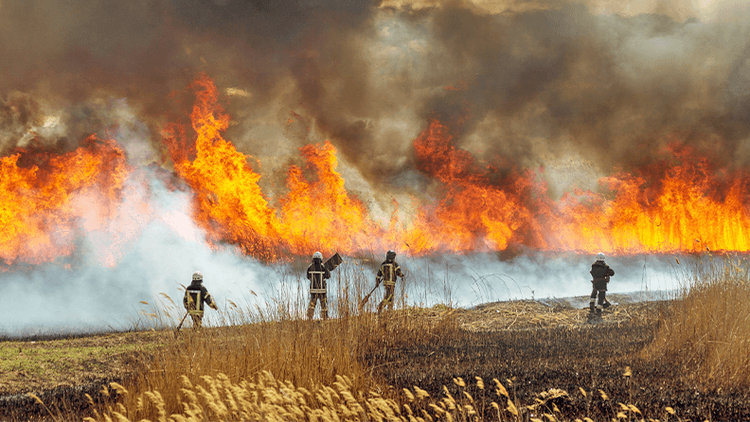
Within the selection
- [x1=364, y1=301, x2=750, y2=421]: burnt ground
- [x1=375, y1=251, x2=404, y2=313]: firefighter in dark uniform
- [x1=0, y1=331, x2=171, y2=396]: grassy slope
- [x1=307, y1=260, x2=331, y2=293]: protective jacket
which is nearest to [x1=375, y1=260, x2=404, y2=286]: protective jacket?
[x1=375, y1=251, x2=404, y2=313]: firefighter in dark uniform

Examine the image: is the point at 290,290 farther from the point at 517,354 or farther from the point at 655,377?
the point at 655,377

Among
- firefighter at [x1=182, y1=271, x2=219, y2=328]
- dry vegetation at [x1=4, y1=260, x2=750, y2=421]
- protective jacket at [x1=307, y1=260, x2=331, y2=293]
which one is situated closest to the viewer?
dry vegetation at [x1=4, y1=260, x2=750, y2=421]

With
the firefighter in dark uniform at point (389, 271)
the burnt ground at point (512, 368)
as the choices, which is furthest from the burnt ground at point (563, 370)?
the firefighter in dark uniform at point (389, 271)

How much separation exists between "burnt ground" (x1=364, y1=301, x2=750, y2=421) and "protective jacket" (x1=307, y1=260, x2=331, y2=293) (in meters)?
3.56

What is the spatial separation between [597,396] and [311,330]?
3696mm

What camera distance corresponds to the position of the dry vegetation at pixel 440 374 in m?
5.45

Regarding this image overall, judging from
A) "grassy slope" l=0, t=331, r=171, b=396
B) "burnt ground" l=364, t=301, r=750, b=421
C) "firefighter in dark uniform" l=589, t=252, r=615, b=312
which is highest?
"firefighter in dark uniform" l=589, t=252, r=615, b=312

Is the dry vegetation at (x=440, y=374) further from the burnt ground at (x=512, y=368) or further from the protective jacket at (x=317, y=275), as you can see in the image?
the protective jacket at (x=317, y=275)

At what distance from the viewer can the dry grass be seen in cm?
685

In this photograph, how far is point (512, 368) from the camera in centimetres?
784

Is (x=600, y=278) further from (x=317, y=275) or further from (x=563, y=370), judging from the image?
(x=317, y=275)

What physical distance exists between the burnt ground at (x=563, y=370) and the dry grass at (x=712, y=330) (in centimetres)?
31

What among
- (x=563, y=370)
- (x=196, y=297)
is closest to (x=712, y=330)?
(x=563, y=370)

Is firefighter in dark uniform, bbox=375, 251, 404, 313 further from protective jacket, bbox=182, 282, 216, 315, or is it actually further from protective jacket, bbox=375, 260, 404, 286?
protective jacket, bbox=182, 282, 216, 315
